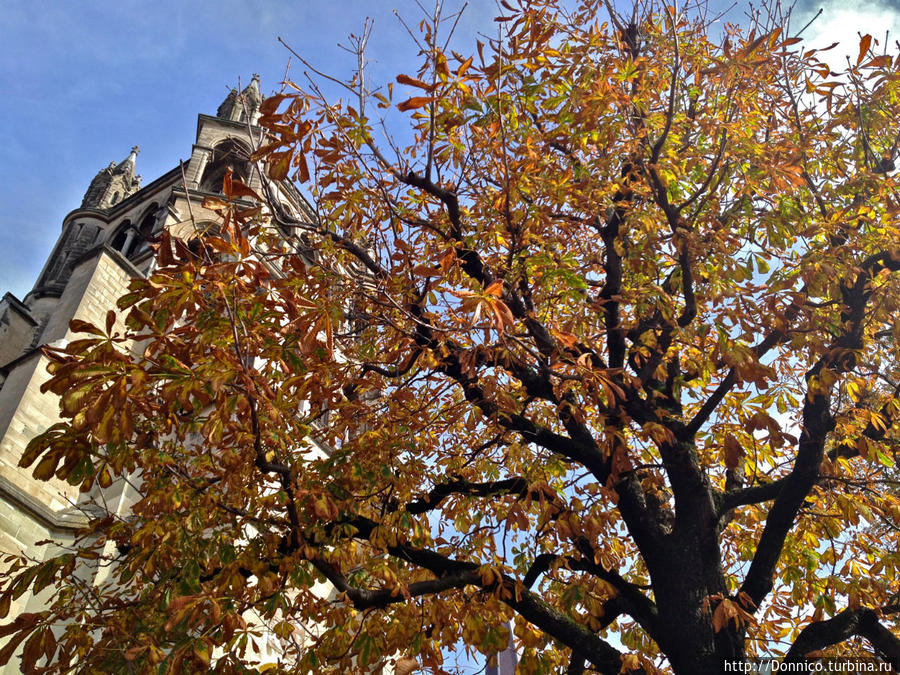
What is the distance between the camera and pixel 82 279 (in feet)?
50.3

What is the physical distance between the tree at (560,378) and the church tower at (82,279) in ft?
3.29

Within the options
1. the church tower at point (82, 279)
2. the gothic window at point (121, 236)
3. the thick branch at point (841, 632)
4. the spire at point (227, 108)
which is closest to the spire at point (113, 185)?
the church tower at point (82, 279)

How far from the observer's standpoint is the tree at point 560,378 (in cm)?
479

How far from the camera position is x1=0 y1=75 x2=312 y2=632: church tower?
10.7 metres

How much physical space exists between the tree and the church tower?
1.00 m

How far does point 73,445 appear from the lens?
11.7 feet

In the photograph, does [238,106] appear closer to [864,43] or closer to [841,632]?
[864,43]

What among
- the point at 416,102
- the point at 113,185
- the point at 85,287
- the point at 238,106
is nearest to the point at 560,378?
the point at 416,102

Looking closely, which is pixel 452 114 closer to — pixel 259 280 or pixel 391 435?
pixel 259 280

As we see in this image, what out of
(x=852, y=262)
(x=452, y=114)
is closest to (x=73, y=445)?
(x=452, y=114)

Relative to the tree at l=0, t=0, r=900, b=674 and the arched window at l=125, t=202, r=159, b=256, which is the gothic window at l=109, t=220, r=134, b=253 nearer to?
the arched window at l=125, t=202, r=159, b=256

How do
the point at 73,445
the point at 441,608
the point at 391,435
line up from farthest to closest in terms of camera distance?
1. the point at 391,435
2. the point at 441,608
3. the point at 73,445

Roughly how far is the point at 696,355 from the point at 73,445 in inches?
247

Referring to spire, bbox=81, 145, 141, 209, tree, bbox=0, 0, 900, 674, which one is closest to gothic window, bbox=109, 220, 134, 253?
spire, bbox=81, 145, 141, 209
